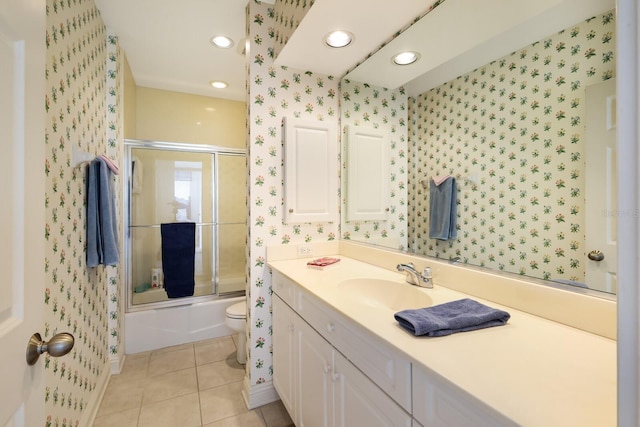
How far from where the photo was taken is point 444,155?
133 centimetres

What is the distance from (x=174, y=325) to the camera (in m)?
2.64

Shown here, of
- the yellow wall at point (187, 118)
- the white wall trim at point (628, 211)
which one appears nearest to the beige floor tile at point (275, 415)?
the white wall trim at point (628, 211)

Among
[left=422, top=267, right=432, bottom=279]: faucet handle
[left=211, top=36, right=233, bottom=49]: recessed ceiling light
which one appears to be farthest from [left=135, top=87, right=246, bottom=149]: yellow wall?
[left=422, top=267, right=432, bottom=279]: faucet handle

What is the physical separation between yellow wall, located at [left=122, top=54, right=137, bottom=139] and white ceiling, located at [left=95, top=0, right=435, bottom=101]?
0.08 m

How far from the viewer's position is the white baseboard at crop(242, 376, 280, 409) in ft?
5.98

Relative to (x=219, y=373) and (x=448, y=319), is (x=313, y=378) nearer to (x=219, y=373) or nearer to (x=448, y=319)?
(x=448, y=319)

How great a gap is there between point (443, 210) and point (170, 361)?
235 centimetres

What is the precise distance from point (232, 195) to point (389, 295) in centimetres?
250

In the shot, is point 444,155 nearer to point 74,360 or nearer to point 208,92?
point 74,360

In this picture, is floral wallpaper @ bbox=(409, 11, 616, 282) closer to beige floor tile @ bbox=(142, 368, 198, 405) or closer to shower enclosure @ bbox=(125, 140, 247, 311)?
beige floor tile @ bbox=(142, 368, 198, 405)

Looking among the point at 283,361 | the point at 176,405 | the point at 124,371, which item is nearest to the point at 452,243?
the point at 283,361

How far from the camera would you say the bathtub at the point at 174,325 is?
251 cm

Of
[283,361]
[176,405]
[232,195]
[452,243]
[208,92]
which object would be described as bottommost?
[176,405]

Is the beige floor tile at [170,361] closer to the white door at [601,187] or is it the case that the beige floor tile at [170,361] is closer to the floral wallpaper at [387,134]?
the floral wallpaper at [387,134]
